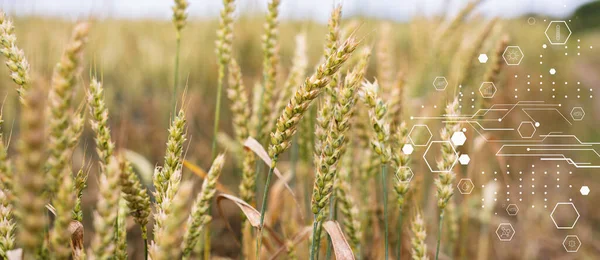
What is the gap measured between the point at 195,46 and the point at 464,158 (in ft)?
10.6

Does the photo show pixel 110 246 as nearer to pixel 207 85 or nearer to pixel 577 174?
pixel 207 85

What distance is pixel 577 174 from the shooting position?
4.21 m

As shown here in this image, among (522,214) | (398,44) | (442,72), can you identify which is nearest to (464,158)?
(442,72)

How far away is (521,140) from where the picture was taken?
3.98 m

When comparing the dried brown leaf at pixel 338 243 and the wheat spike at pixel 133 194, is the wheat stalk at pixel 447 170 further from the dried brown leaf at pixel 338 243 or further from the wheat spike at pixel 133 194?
the wheat spike at pixel 133 194
